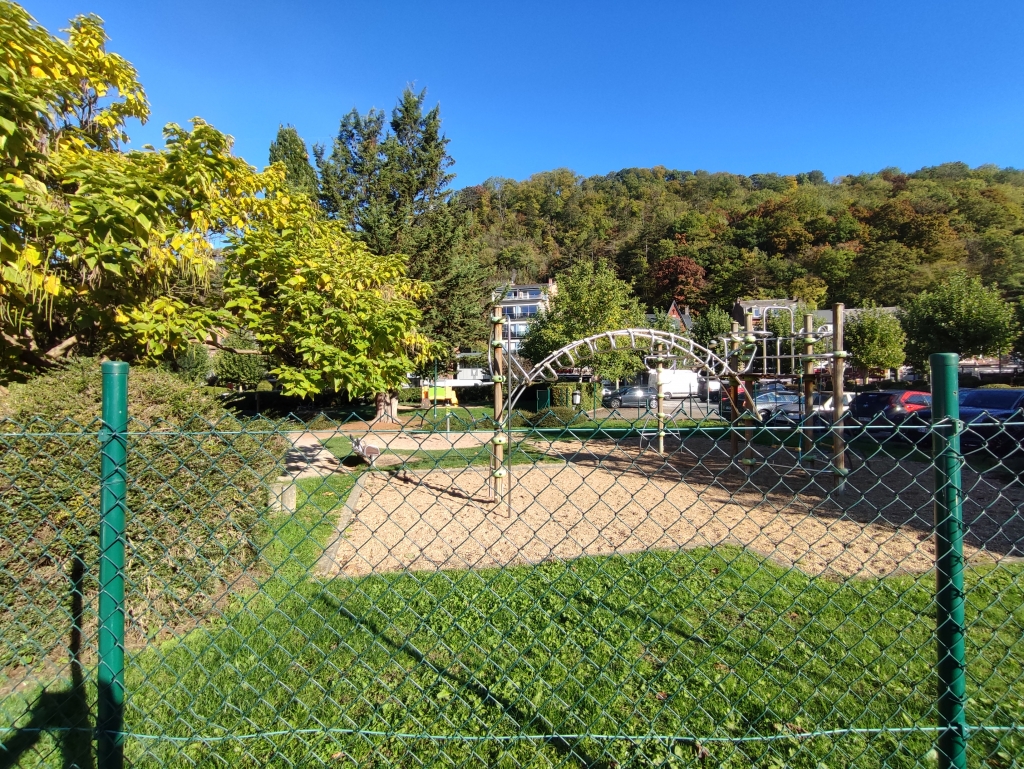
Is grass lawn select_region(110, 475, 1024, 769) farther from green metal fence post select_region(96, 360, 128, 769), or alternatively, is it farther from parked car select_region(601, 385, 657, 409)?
parked car select_region(601, 385, 657, 409)

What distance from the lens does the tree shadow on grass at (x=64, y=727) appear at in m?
2.12

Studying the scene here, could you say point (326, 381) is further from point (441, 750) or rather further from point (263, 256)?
point (441, 750)

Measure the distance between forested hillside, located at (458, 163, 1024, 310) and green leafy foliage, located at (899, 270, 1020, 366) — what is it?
12.5 metres

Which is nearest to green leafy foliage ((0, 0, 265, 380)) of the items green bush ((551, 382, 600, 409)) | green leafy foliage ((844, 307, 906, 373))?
green bush ((551, 382, 600, 409))

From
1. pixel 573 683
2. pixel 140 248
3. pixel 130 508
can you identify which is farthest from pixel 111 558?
pixel 140 248

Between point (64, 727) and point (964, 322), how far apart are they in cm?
3761

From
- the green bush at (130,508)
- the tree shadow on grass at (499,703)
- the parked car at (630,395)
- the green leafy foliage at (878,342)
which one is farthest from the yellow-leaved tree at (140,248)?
the green leafy foliage at (878,342)

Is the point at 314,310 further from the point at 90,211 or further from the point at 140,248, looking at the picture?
the point at 90,211

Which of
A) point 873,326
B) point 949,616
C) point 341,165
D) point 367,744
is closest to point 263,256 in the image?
point 367,744

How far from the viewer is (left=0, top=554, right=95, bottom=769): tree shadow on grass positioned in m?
2.12

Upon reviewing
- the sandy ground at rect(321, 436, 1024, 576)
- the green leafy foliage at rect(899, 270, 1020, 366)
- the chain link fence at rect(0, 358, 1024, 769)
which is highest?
the green leafy foliage at rect(899, 270, 1020, 366)

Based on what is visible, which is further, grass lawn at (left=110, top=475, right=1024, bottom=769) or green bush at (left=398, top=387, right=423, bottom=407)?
green bush at (left=398, top=387, right=423, bottom=407)

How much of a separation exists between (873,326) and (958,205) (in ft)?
154

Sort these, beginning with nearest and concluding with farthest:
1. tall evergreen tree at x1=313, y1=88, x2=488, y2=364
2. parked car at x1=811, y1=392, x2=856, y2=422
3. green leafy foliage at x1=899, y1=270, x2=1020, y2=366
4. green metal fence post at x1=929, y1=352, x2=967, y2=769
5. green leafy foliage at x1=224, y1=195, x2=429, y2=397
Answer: green metal fence post at x1=929, y1=352, x2=967, y2=769, green leafy foliage at x1=224, y1=195, x2=429, y2=397, parked car at x1=811, y1=392, x2=856, y2=422, tall evergreen tree at x1=313, y1=88, x2=488, y2=364, green leafy foliage at x1=899, y1=270, x2=1020, y2=366
